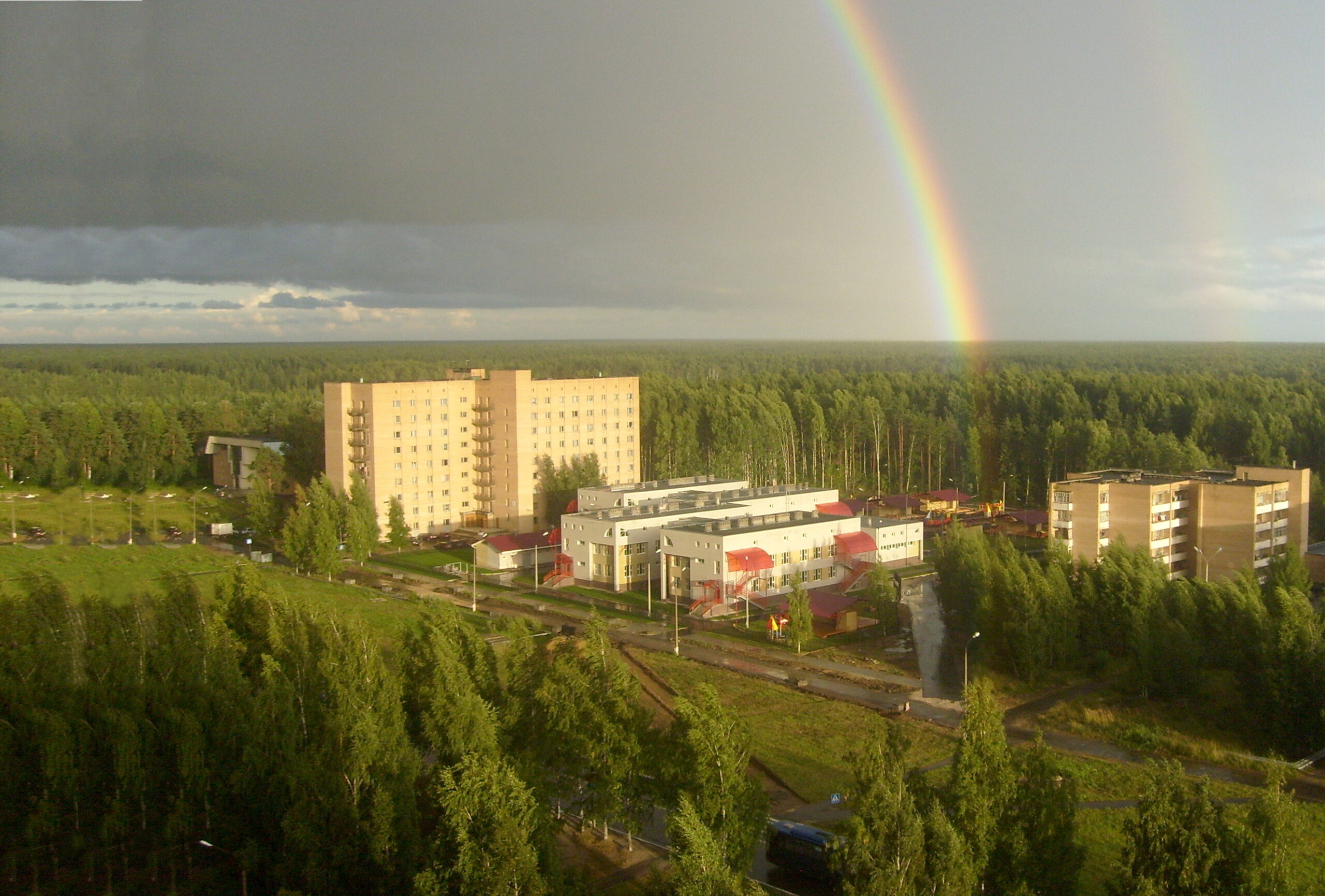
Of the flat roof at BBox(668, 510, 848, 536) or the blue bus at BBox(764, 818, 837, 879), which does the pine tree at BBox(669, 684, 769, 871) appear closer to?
the blue bus at BBox(764, 818, 837, 879)

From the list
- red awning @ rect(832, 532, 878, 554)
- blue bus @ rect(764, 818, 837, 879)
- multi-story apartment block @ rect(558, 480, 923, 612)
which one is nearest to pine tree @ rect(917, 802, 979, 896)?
blue bus @ rect(764, 818, 837, 879)

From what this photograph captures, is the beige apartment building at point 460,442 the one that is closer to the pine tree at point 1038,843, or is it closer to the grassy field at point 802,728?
the grassy field at point 802,728

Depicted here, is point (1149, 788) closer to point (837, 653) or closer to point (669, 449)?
point (837, 653)

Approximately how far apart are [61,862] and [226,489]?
34.6 m

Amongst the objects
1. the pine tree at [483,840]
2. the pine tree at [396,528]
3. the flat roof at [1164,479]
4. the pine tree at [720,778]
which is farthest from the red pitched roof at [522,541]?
the pine tree at [483,840]

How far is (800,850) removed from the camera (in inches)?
422

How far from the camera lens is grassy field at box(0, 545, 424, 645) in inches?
821

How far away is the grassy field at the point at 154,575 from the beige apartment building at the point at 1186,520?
46.1 ft

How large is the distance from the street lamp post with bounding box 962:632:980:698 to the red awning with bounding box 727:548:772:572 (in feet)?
17.8

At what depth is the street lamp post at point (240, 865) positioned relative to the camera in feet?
32.3

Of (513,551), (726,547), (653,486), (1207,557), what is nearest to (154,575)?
(513,551)

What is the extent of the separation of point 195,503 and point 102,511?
293 centimetres

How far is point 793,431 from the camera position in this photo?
149 feet

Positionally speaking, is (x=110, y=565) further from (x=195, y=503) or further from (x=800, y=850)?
(x=800, y=850)
